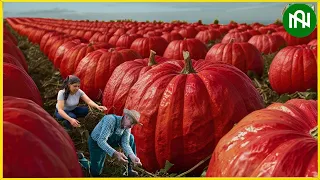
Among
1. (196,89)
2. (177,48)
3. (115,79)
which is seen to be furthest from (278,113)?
(177,48)

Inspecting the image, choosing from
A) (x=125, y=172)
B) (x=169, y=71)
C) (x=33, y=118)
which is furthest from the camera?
(x=169, y=71)

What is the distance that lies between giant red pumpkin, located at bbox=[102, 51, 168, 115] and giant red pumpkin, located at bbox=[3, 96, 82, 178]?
312 centimetres

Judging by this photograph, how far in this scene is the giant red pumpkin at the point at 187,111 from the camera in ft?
13.6

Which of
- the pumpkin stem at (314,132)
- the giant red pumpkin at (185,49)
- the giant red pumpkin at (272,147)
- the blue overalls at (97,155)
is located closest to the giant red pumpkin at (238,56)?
the giant red pumpkin at (185,49)

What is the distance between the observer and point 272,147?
2672 millimetres

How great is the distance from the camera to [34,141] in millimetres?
2141

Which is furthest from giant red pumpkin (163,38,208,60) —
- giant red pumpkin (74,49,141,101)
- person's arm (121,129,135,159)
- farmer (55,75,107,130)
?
person's arm (121,129,135,159)

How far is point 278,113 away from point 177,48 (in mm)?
7768

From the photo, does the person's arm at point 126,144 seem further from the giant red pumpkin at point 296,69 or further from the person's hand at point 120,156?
the giant red pumpkin at point 296,69

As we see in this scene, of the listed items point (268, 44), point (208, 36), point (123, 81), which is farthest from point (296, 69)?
point (208, 36)

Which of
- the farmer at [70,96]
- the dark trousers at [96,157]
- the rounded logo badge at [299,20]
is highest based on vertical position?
the rounded logo badge at [299,20]

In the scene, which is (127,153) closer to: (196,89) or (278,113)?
(196,89)

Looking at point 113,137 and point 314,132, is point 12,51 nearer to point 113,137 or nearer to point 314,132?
point 113,137

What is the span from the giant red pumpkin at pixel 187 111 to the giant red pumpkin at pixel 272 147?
1004 mm
